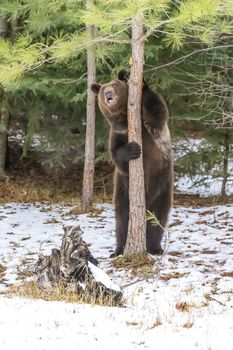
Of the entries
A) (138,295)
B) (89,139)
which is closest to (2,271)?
(138,295)

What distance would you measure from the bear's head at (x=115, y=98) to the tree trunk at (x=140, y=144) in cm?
24

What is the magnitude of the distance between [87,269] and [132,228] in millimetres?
1619

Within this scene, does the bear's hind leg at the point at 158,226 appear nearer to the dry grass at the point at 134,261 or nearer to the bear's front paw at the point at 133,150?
the dry grass at the point at 134,261

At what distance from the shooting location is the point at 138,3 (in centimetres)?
621

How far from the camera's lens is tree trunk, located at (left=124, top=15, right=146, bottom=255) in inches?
306

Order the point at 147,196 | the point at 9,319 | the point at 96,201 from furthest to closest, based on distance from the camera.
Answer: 1. the point at 96,201
2. the point at 147,196
3. the point at 9,319

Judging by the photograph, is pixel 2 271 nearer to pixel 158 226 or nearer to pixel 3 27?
pixel 158 226

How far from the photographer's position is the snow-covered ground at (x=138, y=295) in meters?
4.85

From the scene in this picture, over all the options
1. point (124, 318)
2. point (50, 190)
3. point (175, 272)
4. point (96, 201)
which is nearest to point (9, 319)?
point (124, 318)

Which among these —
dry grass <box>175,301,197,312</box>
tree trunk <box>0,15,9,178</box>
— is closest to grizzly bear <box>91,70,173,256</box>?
dry grass <box>175,301,197,312</box>

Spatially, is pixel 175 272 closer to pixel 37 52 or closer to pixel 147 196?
pixel 147 196

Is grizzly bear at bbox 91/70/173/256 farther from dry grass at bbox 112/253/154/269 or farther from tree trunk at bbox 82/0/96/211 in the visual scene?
tree trunk at bbox 82/0/96/211

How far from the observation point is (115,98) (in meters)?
7.96

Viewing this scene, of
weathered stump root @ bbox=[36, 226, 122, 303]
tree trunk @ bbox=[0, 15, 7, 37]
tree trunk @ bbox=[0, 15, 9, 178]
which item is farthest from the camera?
tree trunk @ bbox=[0, 15, 7, 37]
